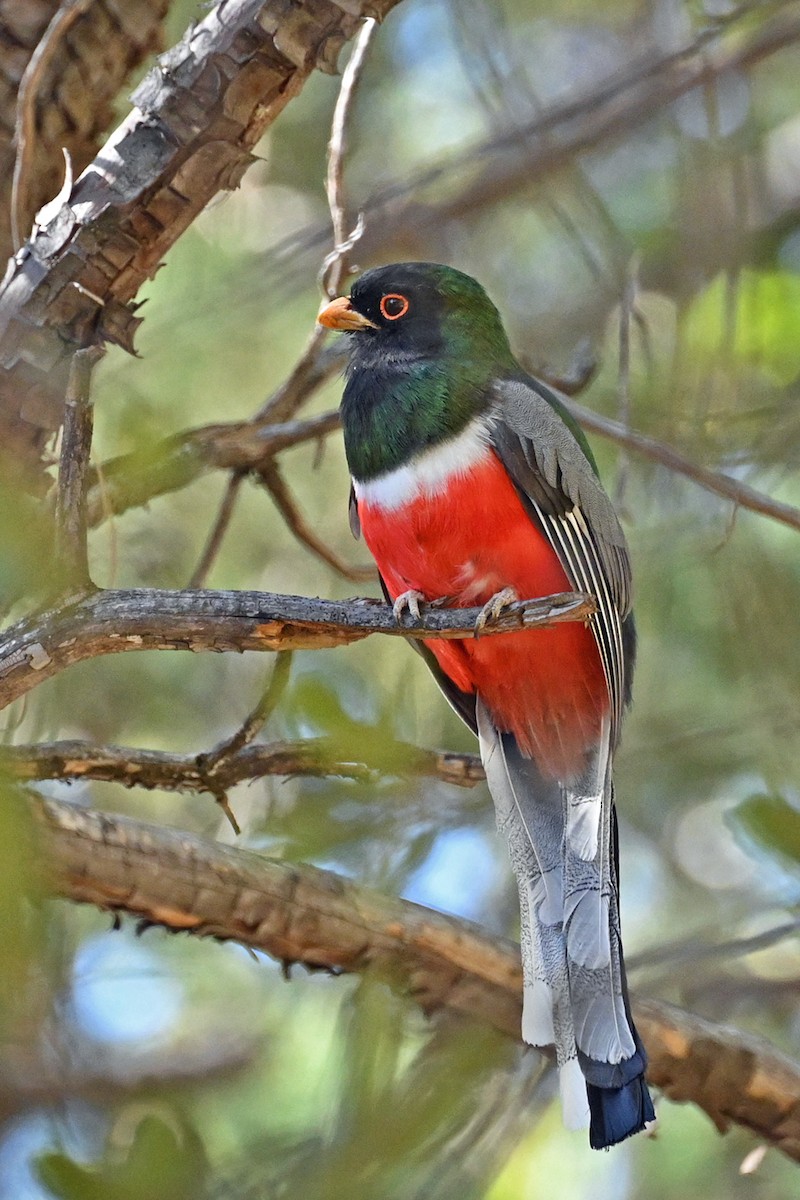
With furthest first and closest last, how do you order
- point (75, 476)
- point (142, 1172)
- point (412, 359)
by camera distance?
1. point (412, 359)
2. point (75, 476)
3. point (142, 1172)

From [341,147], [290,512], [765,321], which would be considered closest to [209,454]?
[290,512]

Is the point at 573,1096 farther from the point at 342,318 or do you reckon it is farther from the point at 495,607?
the point at 342,318

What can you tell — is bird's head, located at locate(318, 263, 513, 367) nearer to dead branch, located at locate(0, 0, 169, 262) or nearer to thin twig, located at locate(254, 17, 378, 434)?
thin twig, located at locate(254, 17, 378, 434)

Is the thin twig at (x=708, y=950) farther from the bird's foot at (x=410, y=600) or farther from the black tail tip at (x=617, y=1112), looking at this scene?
the bird's foot at (x=410, y=600)

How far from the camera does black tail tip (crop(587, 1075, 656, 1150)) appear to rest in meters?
2.72

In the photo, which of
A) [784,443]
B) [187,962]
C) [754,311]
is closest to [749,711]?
[784,443]

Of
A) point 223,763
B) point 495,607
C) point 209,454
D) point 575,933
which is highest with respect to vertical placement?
point 209,454

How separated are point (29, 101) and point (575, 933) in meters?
2.23

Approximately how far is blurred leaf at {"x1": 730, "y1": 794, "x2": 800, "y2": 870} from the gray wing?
1.31 feet

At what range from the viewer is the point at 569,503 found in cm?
320

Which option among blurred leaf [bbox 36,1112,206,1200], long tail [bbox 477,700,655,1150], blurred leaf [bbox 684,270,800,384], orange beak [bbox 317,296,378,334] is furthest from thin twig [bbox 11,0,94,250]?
blurred leaf [bbox 684,270,800,384]

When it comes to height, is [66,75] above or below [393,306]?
above

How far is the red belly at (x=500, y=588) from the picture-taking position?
3.10m

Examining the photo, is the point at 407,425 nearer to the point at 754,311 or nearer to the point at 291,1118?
the point at 754,311
